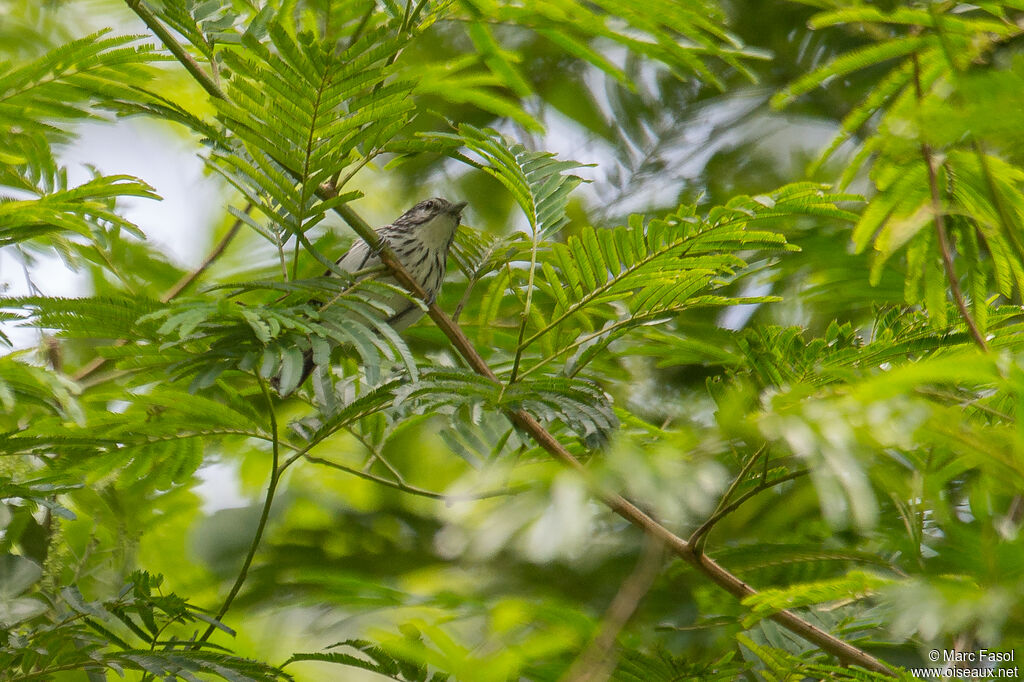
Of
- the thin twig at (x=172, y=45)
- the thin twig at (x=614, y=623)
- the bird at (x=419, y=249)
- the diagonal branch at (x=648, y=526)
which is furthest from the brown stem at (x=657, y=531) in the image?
the bird at (x=419, y=249)

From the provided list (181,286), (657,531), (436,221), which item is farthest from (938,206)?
(181,286)

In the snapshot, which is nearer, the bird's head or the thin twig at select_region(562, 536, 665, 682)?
the thin twig at select_region(562, 536, 665, 682)

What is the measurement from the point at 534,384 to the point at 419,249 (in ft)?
4.53

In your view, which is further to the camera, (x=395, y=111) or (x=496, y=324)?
(x=496, y=324)

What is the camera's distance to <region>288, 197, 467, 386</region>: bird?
2.76 m

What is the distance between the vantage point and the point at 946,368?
2.84 feet

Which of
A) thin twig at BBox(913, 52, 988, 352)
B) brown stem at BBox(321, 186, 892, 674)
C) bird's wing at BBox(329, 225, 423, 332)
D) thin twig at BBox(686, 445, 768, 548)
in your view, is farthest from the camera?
bird's wing at BBox(329, 225, 423, 332)

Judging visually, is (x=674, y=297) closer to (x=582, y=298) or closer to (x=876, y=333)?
(x=582, y=298)

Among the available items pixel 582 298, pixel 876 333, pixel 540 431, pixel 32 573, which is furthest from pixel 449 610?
pixel 876 333

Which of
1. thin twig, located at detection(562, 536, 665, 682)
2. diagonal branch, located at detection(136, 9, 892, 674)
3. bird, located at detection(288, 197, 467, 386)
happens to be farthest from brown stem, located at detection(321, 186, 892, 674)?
bird, located at detection(288, 197, 467, 386)

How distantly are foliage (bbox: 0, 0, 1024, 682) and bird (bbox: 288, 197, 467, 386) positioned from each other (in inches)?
4.6

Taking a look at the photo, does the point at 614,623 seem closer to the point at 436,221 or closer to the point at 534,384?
the point at 534,384

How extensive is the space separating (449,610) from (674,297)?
0.69 metres

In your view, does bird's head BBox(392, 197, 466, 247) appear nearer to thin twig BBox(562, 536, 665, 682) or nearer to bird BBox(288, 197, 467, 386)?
bird BBox(288, 197, 467, 386)
